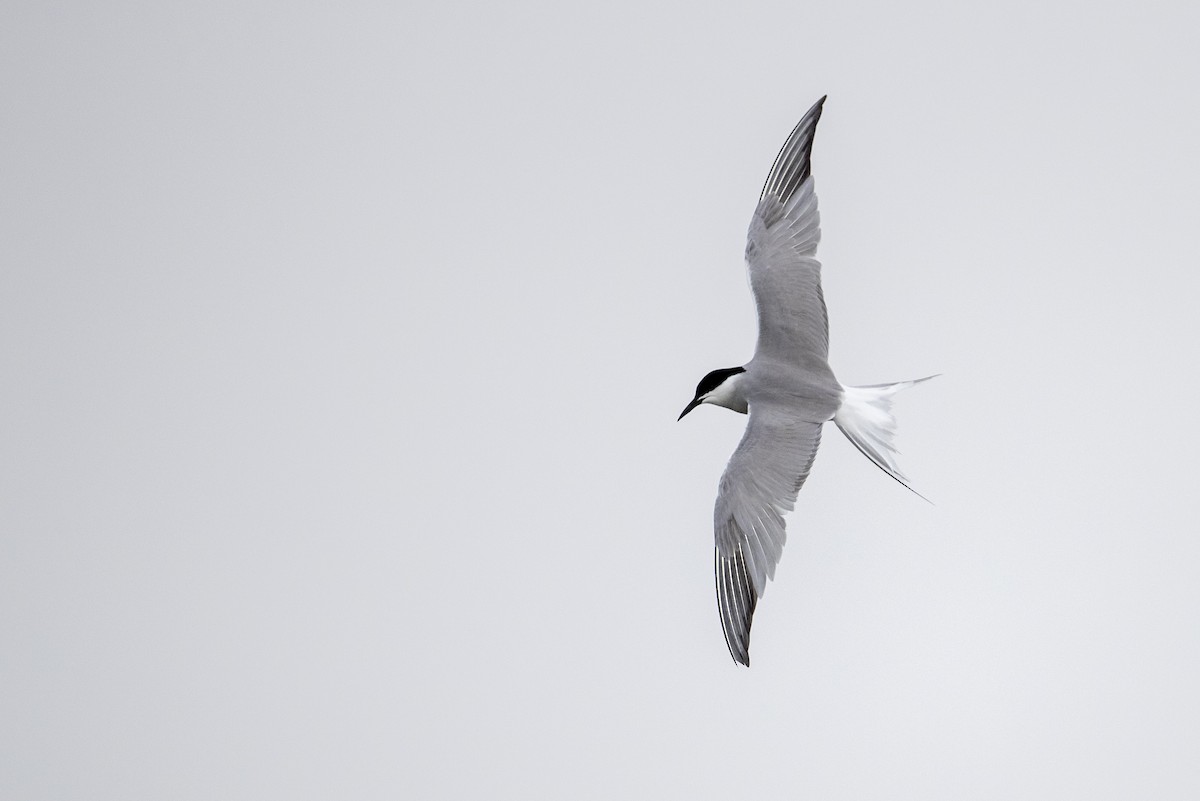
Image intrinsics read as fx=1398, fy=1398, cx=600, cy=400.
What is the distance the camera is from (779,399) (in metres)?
5.16

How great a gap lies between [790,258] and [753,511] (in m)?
1.04

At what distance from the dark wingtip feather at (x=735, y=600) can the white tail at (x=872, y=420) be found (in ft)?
2.04

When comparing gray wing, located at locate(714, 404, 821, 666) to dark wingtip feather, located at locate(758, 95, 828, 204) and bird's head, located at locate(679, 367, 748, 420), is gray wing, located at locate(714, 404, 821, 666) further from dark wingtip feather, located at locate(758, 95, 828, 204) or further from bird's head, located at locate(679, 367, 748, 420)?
dark wingtip feather, located at locate(758, 95, 828, 204)

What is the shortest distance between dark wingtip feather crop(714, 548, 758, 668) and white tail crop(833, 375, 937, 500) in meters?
0.62

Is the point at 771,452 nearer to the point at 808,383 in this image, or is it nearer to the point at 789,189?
the point at 808,383

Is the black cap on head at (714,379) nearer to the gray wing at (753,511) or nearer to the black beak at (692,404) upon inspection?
the black beak at (692,404)

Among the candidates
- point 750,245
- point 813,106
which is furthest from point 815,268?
point 813,106

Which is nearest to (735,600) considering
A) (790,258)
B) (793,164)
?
(790,258)

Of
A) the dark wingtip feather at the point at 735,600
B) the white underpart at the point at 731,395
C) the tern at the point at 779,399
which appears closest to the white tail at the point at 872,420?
the tern at the point at 779,399

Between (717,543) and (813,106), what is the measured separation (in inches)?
68.3

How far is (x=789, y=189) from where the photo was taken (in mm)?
5422

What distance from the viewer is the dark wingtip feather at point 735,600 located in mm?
4780

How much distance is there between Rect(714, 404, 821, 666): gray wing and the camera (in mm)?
4879

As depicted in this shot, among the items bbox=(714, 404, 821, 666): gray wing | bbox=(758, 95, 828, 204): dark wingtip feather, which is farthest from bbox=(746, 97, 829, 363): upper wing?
bbox=(714, 404, 821, 666): gray wing
